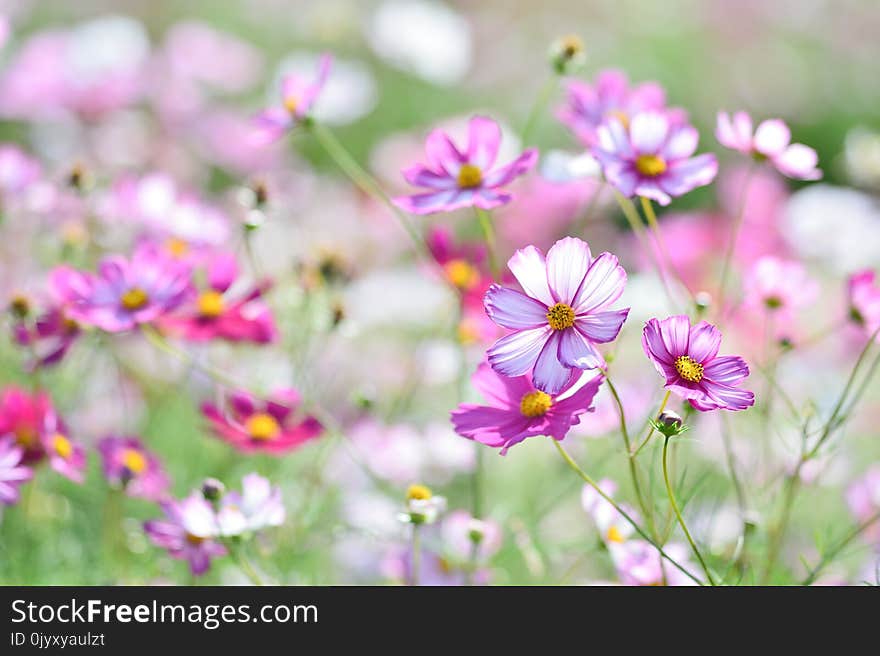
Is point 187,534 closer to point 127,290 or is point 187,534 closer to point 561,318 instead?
point 127,290

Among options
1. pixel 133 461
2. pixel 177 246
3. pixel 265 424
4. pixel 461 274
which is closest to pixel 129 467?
pixel 133 461

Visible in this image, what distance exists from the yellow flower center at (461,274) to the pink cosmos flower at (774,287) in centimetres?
24

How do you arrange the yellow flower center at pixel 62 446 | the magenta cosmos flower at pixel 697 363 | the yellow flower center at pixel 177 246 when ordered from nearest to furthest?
the magenta cosmos flower at pixel 697 363 → the yellow flower center at pixel 62 446 → the yellow flower center at pixel 177 246

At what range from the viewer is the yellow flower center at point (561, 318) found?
0.57 meters

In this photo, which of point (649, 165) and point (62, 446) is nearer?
point (649, 165)

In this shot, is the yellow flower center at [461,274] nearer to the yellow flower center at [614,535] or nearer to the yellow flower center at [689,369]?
the yellow flower center at [614,535]

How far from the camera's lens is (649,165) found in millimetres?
695

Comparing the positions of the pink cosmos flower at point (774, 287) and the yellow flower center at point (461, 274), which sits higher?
the yellow flower center at point (461, 274)

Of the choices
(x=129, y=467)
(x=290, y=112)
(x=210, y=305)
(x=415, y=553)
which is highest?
(x=290, y=112)

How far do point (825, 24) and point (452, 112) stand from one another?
65.2 inches

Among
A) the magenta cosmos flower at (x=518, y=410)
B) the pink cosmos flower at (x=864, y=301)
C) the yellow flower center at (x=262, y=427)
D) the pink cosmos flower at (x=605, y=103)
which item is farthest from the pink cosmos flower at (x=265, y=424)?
the pink cosmos flower at (x=864, y=301)

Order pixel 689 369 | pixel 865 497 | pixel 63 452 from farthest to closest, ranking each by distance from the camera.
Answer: pixel 865 497 → pixel 63 452 → pixel 689 369

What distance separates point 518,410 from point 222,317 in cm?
31
